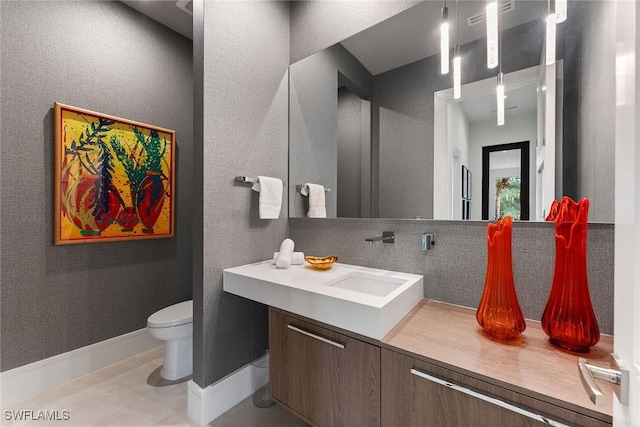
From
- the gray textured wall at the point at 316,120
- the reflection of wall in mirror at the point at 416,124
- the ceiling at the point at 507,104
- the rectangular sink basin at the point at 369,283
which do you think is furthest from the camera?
the gray textured wall at the point at 316,120

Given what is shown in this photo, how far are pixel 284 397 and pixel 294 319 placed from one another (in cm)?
40

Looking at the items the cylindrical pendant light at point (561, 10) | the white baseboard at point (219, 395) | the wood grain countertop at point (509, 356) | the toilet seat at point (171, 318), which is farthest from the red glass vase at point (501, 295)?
the toilet seat at point (171, 318)

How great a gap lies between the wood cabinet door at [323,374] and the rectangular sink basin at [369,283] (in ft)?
0.99

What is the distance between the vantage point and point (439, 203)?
1387 millimetres

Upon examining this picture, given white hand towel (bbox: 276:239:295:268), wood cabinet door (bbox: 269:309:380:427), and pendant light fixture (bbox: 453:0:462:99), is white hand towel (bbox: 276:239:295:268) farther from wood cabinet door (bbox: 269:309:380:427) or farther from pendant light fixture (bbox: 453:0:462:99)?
pendant light fixture (bbox: 453:0:462:99)

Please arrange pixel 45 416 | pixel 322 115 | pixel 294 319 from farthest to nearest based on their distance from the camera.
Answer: pixel 322 115, pixel 45 416, pixel 294 319

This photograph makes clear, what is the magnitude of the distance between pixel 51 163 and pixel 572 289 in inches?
107

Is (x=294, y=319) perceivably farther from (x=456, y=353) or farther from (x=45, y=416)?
(x=45, y=416)

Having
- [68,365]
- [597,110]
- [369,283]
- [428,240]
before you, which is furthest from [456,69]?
[68,365]

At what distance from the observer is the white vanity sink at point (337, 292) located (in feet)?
3.26

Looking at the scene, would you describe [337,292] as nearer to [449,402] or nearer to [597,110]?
[449,402]

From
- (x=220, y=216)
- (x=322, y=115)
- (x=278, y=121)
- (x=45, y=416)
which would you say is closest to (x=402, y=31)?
(x=322, y=115)

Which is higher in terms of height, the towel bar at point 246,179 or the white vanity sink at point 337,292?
the towel bar at point 246,179

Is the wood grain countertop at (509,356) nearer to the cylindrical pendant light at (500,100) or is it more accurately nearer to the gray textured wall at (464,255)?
the gray textured wall at (464,255)
